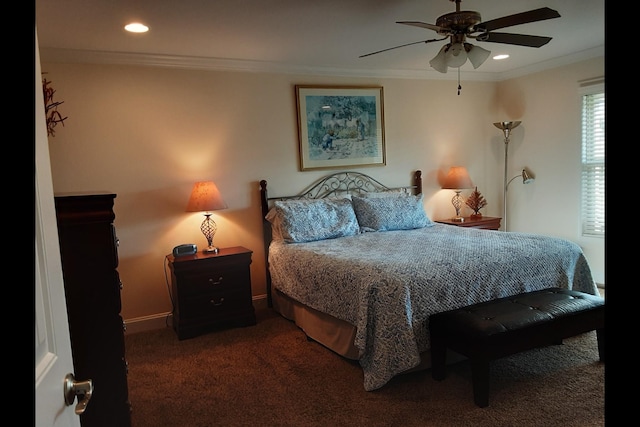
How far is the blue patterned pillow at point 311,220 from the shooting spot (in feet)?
13.1

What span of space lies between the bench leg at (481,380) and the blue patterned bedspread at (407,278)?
319 mm

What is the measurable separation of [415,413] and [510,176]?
395cm

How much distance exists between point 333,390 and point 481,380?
849 millimetres

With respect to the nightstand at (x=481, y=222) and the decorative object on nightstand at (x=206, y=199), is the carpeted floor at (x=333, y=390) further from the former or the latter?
the nightstand at (x=481, y=222)

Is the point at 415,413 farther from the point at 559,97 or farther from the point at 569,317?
the point at 559,97

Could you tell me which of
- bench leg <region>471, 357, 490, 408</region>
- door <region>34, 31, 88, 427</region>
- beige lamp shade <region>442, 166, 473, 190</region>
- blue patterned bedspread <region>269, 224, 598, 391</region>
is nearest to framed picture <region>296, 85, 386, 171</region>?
beige lamp shade <region>442, 166, 473, 190</region>

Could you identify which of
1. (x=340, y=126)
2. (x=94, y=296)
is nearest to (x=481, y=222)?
(x=340, y=126)

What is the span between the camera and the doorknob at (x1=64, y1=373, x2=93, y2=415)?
0.90m

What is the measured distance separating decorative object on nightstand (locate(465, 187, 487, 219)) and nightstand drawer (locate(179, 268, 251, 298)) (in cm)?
284

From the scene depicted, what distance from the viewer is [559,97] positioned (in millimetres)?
4875

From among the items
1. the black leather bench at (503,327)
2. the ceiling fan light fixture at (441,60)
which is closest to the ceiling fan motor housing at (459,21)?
the ceiling fan light fixture at (441,60)

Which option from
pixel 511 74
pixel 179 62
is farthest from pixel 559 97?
pixel 179 62

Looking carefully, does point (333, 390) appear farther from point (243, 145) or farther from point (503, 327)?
point (243, 145)

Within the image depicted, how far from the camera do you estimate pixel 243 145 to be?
4.31m
